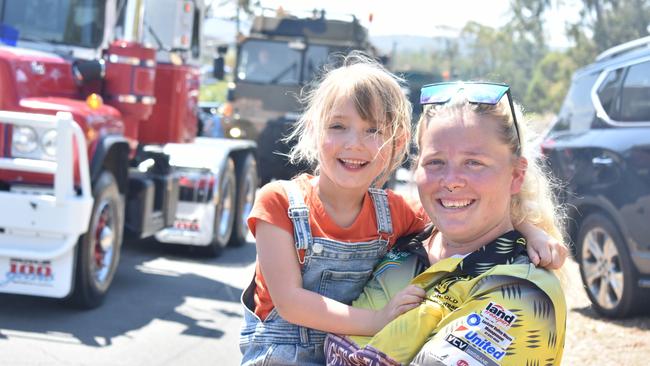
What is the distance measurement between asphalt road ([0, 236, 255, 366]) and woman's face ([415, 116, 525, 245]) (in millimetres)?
3814

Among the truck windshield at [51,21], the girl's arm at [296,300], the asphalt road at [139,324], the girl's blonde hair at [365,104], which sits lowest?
the asphalt road at [139,324]

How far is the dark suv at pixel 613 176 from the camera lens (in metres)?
6.87

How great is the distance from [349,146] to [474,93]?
0.44 meters

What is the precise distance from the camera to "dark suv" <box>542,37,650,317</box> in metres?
6.87

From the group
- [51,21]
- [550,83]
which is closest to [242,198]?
[51,21]

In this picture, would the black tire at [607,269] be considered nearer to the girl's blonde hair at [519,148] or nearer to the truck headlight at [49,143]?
the truck headlight at [49,143]

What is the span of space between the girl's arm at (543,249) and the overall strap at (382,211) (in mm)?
441

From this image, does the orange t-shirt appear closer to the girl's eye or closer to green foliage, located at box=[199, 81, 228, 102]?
the girl's eye

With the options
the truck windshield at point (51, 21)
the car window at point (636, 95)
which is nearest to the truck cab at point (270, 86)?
the truck windshield at point (51, 21)

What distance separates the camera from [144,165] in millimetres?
9195

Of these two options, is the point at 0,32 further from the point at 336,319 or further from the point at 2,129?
the point at 336,319

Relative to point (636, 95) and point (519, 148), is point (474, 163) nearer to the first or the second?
point (519, 148)

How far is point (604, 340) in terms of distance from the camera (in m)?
6.56

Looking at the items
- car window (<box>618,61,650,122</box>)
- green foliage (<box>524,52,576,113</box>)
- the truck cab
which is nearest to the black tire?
car window (<box>618,61,650,122</box>)
